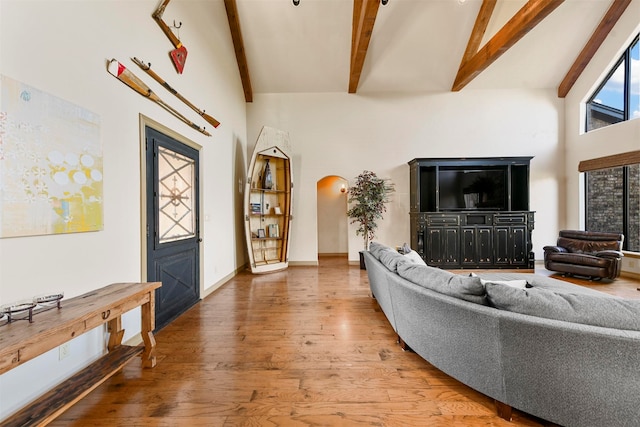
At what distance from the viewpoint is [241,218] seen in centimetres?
554

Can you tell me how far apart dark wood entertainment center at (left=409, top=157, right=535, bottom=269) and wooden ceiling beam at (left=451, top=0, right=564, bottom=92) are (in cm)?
179

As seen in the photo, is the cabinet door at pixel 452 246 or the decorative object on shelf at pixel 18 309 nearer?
the decorative object on shelf at pixel 18 309

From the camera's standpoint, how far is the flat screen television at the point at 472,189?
219 inches

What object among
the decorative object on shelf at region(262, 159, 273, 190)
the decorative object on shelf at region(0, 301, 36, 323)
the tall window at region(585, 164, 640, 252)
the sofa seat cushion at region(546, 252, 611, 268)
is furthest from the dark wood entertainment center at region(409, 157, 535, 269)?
the decorative object on shelf at region(0, 301, 36, 323)

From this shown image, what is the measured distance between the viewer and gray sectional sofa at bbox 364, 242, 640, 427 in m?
1.22

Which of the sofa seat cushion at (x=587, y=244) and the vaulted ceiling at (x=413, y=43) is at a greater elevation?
the vaulted ceiling at (x=413, y=43)

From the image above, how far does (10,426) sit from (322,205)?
6.47m

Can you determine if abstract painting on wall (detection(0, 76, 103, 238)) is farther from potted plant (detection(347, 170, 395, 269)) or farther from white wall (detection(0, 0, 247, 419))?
potted plant (detection(347, 170, 395, 269))

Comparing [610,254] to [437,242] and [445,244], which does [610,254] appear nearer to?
[445,244]

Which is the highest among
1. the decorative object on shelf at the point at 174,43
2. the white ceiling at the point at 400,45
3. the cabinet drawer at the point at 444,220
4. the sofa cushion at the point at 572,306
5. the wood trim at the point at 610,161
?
the white ceiling at the point at 400,45

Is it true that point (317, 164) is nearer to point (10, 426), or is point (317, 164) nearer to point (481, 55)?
point (481, 55)

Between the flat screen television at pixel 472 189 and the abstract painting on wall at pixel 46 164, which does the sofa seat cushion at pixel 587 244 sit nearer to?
the flat screen television at pixel 472 189

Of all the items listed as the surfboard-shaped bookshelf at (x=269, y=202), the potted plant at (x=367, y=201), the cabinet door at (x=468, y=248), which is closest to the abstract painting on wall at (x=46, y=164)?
the surfboard-shaped bookshelf at (x=269, y=202)

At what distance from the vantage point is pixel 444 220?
17.6 ft
